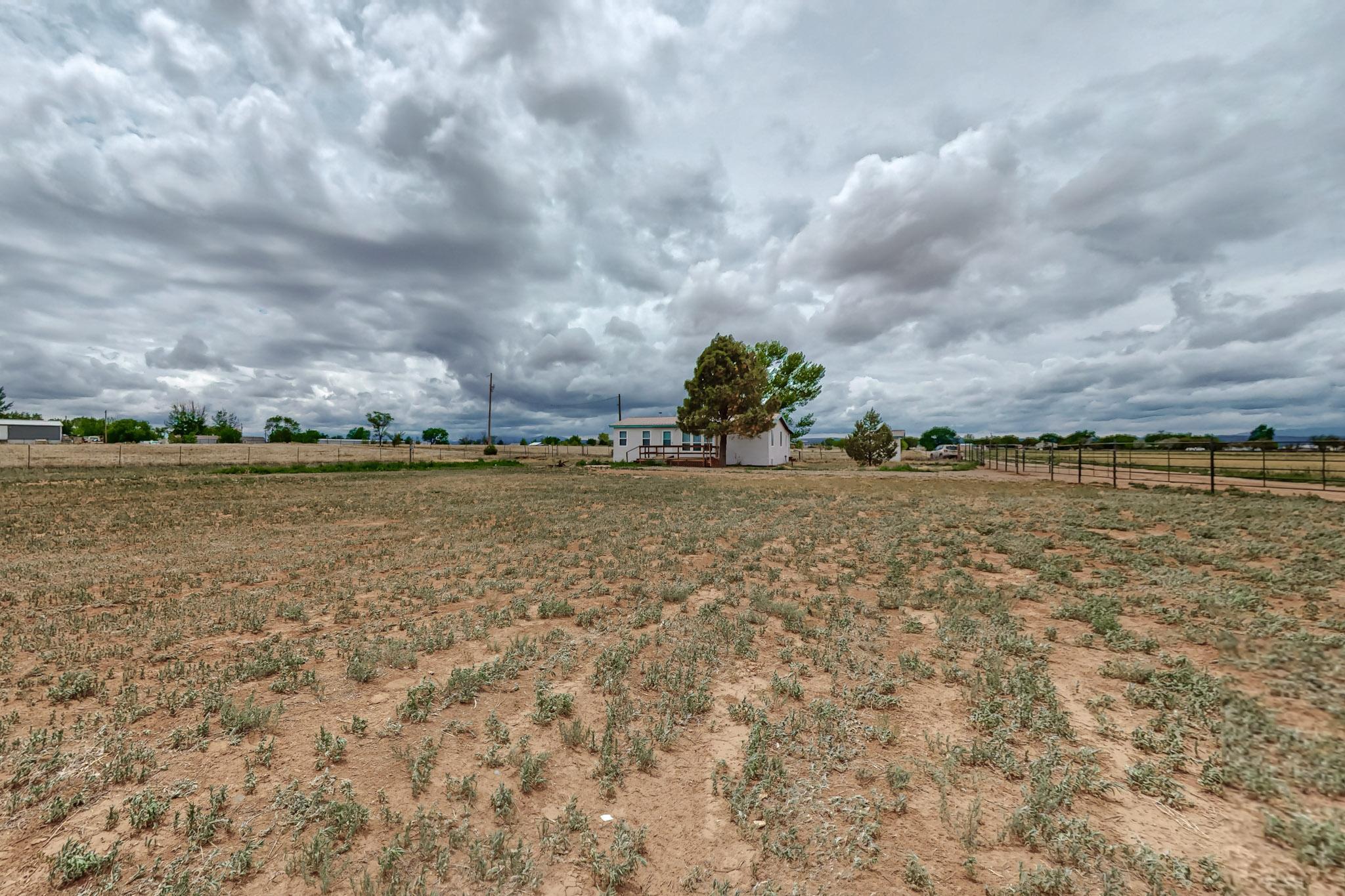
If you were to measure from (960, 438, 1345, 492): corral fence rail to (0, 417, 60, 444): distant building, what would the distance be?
13076cm

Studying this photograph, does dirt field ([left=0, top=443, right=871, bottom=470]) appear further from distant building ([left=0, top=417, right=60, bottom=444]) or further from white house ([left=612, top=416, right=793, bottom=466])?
distant building ([left=0, top=417, right=60, bottom=444])

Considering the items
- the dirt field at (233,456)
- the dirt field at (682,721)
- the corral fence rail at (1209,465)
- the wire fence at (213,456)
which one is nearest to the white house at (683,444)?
the dirt field at (233,456)

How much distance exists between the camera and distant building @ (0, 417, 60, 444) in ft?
267

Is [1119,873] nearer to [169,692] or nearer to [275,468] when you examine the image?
[169,692]

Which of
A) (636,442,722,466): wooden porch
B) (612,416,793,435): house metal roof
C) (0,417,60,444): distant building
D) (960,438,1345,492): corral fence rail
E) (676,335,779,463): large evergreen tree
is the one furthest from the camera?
(0,417,60,444): distant building

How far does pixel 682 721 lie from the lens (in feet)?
14.1

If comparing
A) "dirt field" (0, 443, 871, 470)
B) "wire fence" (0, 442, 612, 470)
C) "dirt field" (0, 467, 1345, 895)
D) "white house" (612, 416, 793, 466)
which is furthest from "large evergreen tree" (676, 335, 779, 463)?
"dirt field" (0, 467, 1345, 895)

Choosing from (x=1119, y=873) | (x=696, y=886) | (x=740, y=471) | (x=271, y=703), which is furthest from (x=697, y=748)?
(x=740, y=471)

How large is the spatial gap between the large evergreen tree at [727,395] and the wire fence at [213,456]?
1703 cm

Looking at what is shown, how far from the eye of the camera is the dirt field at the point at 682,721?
2852 millimetres

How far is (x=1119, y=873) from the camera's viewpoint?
273 cm

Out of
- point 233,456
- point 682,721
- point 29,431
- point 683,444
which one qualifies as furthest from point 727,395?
point 29,431

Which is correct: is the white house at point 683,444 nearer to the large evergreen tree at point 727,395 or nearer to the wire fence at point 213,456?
the large evergreen tree at point 727,395

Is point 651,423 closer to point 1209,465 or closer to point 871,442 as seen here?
point 871,442
